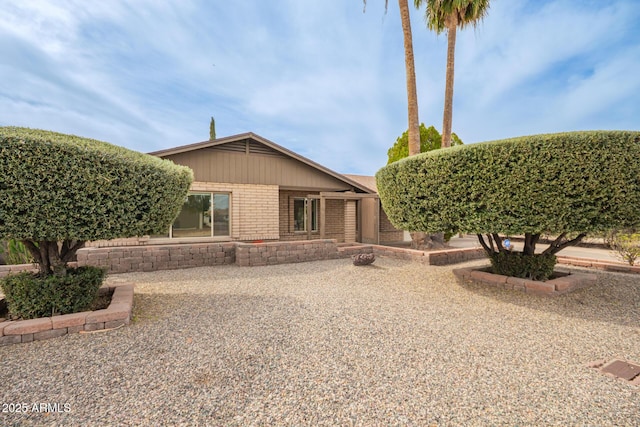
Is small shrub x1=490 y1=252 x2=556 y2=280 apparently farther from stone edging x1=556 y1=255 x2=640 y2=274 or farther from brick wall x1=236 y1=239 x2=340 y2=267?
brick wall x1=236 y1=239 x2=340 y2=267

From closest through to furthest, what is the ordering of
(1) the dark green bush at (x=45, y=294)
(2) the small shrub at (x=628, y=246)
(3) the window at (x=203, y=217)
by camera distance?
(1) the dark green bush at (x=45, y=294) → (2) the small shrub at (x=628, y=246) → (3) the window at (x=203, y=217)

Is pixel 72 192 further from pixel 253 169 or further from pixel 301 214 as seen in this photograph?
pixel 301 214

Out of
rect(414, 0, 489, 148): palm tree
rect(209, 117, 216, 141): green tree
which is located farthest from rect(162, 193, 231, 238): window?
rect(209, 117, 216, 141): green tree

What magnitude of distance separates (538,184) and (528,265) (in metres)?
2.53

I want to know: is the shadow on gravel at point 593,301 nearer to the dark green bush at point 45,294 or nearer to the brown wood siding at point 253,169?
the dark green bush at point 45,294

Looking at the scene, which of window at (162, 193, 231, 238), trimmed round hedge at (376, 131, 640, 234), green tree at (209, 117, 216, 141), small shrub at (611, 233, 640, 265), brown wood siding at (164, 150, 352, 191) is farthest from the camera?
green tree at (209, 117, 216, 141)

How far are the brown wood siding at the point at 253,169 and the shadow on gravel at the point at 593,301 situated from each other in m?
8.39

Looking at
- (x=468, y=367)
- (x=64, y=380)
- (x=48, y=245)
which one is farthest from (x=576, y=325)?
(x=48, y=245)

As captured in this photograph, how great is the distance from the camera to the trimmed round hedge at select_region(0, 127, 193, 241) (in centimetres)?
362

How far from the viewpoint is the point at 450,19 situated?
1198cm

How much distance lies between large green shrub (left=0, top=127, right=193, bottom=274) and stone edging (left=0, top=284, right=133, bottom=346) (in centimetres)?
96

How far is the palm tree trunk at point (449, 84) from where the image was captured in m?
12.1

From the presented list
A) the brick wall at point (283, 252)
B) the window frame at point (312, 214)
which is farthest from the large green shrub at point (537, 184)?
the window frame at point (312, 214)

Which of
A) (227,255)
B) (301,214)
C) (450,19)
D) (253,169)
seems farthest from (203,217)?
(450,19)
